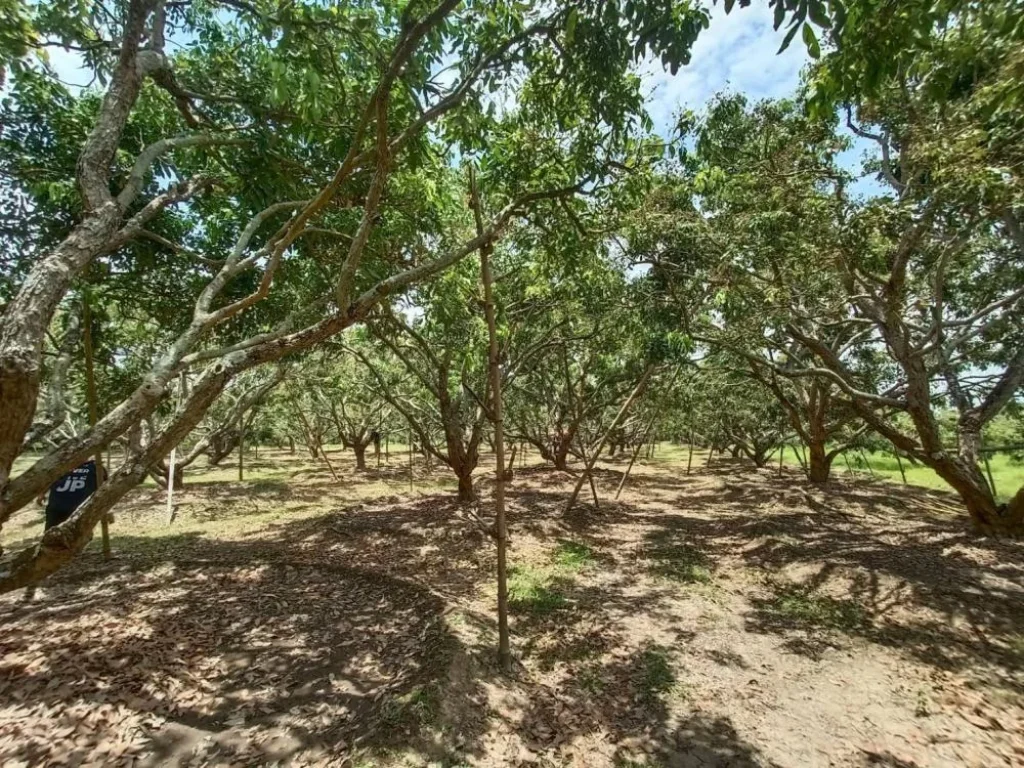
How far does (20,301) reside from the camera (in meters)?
3.17

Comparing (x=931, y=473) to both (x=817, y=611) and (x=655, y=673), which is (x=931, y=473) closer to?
(x=817, y=611)

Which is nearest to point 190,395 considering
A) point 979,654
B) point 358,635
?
point 358,635

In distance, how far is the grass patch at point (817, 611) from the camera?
6.45 meters

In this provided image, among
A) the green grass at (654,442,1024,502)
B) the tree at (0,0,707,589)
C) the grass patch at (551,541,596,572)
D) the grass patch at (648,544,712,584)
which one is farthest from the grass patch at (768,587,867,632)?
the green grass at (654,442,1024,502)

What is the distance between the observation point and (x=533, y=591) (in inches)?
299

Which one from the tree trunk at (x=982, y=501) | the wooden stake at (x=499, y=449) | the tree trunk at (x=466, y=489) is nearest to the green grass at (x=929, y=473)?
the tree trunk at (x=982, y=501)

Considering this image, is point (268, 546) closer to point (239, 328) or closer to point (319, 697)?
point (239, 328)

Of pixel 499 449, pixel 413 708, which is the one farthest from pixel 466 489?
pixel 413 708

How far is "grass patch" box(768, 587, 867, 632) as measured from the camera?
21.2 ft

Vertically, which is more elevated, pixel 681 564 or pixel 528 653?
pixel 681 564

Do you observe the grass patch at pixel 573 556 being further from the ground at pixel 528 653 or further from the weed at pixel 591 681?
the weed at pixel 591 681

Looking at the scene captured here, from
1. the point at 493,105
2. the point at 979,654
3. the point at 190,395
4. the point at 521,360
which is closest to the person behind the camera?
the point at 190,395

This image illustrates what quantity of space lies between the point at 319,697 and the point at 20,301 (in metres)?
3.96

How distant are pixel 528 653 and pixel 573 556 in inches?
154
